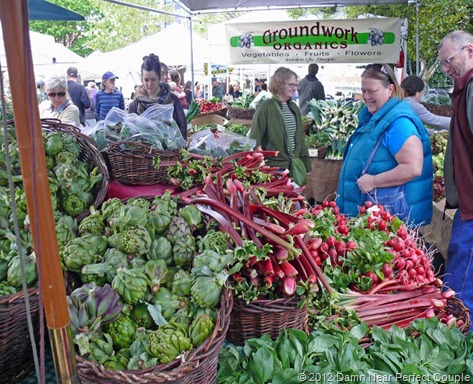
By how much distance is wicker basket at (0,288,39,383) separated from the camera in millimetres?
1350

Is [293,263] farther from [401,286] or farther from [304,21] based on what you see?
[304,21]

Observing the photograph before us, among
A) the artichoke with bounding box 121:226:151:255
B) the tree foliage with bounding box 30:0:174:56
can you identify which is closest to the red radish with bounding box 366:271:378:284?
the artichoke with bounding box 121:226:151:255

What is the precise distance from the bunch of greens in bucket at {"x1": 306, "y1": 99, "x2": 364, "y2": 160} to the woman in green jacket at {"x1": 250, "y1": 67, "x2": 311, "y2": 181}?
5.28 ft

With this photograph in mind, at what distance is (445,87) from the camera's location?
10336 millimetres

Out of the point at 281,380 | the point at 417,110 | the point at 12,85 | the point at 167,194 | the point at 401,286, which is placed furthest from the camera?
the point at 417,110

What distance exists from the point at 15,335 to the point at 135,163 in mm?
1157

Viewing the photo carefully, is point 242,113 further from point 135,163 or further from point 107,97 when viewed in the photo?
point 135,163

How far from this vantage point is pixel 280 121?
4098 millimetres

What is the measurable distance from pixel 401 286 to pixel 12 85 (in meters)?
1.79

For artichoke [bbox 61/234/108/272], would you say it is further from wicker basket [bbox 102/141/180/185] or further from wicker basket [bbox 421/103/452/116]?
wicker basket [bbox 421/103/452/116]

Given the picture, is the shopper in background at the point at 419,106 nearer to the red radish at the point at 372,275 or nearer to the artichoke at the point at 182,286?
the red radish at the point at 372,275

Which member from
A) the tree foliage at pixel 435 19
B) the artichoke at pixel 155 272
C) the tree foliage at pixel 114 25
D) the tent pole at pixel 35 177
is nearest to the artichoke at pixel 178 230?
the artichoke at pixel 155 272

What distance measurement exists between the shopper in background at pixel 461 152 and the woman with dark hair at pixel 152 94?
2.06 meters

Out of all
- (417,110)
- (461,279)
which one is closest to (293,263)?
(461,279)
